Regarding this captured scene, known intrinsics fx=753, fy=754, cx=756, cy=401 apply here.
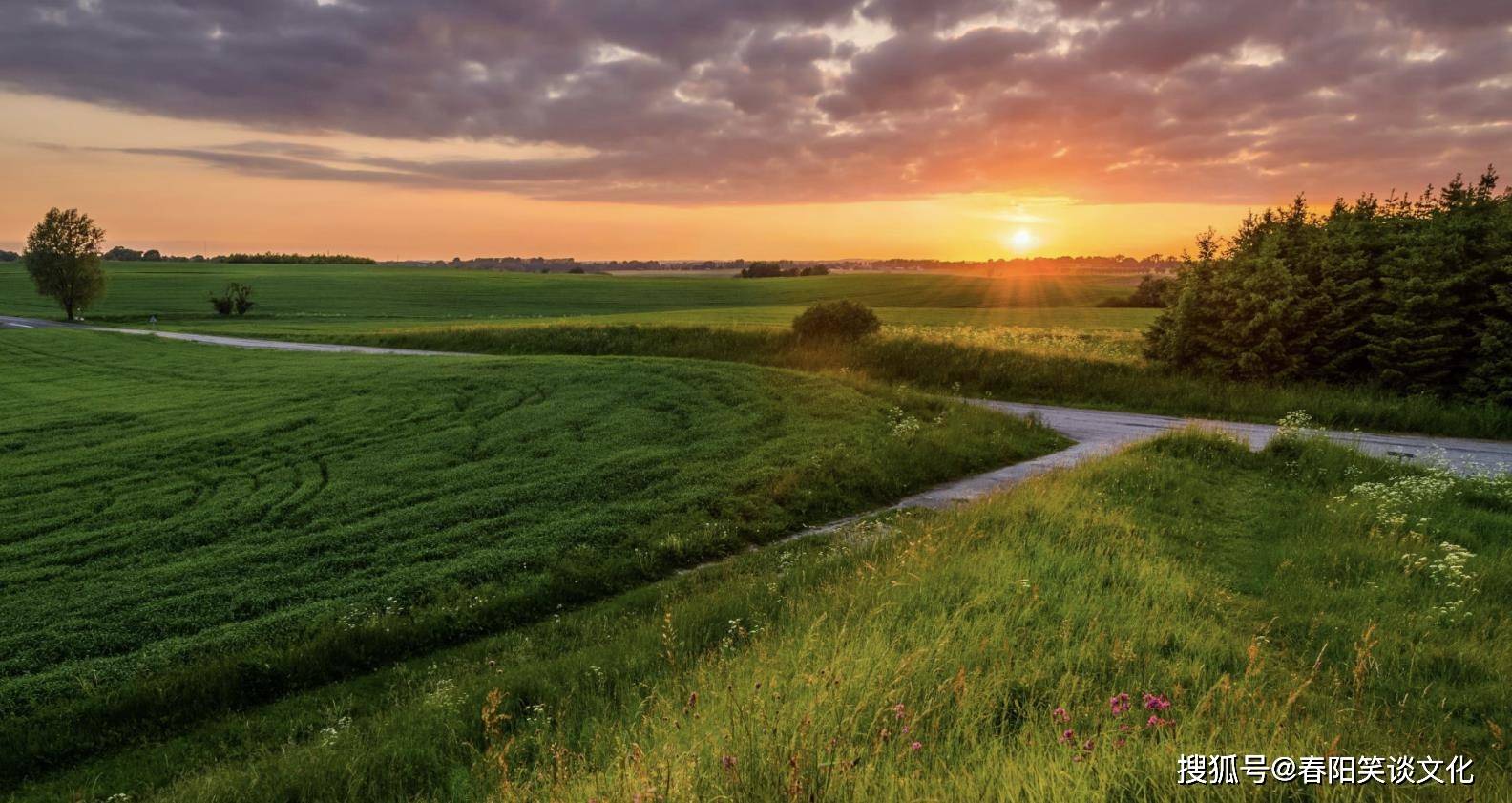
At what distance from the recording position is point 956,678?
5324 millimetres

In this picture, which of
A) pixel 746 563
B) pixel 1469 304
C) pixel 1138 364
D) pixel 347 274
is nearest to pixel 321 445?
pixel 746 563

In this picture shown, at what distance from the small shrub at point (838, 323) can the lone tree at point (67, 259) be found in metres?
73.7

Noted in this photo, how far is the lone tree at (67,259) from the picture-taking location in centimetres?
7038

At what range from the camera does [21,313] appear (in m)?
74.6

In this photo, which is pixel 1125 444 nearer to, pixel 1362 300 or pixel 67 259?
pixel 1362 300

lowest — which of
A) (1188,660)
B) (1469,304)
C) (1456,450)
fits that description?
(1456,450)

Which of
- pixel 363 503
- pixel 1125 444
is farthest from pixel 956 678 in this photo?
pixel 1125 444

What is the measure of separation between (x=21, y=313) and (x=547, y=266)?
103 m

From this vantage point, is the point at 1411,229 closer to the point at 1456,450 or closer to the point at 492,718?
the point at 1456,450

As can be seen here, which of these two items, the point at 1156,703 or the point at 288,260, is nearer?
the point at 1156,703

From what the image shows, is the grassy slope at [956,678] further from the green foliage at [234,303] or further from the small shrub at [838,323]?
the green foliage at [234,303]

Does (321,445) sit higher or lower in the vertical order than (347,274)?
lower

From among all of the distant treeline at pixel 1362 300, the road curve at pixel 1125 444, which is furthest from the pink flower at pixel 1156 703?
the distant treeline at pixel 1362 300

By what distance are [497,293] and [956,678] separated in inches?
4008
